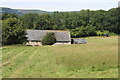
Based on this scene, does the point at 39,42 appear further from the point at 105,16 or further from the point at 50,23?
the point at 105,16

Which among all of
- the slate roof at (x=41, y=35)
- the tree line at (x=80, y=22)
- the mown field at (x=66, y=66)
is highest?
the tree line at (x=80, y=22)

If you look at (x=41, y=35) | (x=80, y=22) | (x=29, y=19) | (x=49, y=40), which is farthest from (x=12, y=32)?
(x=80, y=22)

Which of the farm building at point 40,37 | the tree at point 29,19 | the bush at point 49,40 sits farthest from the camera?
the tree at point 29,19

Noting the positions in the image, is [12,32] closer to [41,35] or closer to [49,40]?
[49,40]

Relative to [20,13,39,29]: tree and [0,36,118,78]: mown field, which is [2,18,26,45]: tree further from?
[20,13,39,29]: tree

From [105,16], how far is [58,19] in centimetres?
3039

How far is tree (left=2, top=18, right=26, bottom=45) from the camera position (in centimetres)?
5906

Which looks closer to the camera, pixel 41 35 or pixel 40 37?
pixel 40 37

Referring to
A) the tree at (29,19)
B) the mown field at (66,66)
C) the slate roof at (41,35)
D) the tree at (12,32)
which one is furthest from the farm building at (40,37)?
the tree at (29,19)

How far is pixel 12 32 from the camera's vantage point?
59.4m

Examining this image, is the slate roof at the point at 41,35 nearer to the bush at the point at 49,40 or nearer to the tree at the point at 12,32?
the bush at the point at 49,40

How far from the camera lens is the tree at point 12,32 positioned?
2325 inches

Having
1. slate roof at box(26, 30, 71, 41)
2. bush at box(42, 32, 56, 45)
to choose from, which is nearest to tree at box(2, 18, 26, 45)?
bush at box(42, 32, 56, 45)

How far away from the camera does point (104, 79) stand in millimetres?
15539
